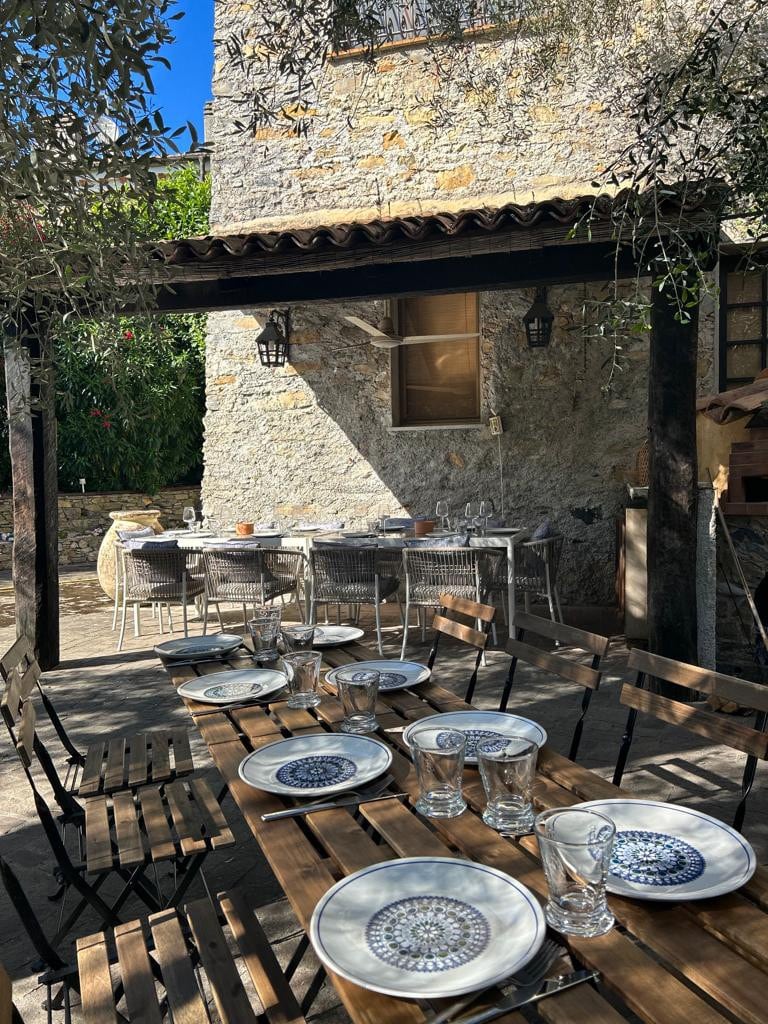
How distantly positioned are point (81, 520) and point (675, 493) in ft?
30.3

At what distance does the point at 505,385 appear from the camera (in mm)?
7457

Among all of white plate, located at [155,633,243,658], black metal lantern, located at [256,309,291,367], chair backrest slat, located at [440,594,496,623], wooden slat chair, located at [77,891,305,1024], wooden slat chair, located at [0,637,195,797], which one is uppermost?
black metal lantern, located at [256,309,291,367]

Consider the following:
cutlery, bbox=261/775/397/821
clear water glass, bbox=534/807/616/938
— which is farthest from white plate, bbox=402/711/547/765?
clear water glass, bbox=534/807/616/938

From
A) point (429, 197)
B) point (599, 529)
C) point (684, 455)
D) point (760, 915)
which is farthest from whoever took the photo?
point (429, 197)

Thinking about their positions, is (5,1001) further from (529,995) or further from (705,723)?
(705,723)

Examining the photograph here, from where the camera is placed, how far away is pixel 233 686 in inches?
98.7

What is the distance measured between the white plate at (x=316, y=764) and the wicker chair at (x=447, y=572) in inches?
131

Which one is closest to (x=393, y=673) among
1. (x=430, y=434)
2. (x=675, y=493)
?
(x=675, y=493)

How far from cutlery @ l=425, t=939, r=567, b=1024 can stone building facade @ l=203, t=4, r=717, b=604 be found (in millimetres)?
6200

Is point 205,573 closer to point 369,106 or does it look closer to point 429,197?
point 429,197

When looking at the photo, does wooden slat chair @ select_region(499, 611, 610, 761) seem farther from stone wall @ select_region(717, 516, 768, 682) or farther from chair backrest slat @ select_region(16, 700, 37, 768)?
stone wall @ select_region(717, 516, 768, 682)

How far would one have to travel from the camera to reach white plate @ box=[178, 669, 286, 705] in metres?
2.40

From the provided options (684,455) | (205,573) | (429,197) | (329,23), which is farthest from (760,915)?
(429,197)

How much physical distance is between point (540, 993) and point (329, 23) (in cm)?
397
